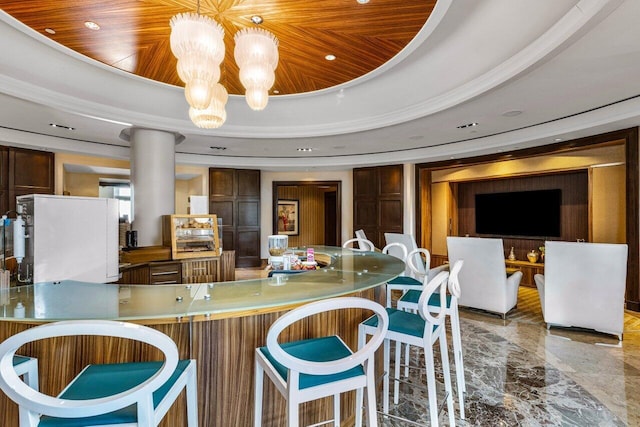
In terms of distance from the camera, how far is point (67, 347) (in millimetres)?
1413

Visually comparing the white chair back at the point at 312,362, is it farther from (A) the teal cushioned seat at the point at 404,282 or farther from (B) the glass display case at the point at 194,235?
(B) the glass display case at the point at 194,235

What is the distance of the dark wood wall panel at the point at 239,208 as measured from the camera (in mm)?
7578

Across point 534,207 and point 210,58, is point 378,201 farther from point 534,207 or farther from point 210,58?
point 210,58

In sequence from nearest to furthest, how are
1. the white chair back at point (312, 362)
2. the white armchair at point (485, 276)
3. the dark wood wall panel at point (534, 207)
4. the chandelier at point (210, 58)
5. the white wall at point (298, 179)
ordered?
the white chair back at point (312, 362)
the chandelier at point (210, 58)
the white armchair at point (485, 276)
the dark wood wall panel at point (534, 207)
the white wall at point (298, 179)

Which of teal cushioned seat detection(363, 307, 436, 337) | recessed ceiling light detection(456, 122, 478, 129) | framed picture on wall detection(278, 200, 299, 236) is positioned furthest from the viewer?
framed picture on wall detection(278, 200, 299, 236)

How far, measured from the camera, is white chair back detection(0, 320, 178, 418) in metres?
0.95

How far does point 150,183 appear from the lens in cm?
443

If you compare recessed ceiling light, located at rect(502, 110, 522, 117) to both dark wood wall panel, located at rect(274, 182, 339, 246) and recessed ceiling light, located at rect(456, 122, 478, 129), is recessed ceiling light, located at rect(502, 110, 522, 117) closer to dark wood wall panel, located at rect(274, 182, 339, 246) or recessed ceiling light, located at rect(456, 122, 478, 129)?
recessed ceiling light, located at rect(456, 122, 478, 129)

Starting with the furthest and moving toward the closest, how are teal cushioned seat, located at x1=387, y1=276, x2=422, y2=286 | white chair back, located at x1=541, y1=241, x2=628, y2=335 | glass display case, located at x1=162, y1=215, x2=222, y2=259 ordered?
1. glass display case, located at x1=162, y1=215, x2=222, y2=259
2. white chair back, located at x1=541, y1=241, x2=628, y2=335
3. teal cushioned seat, located at x1=387, y1=276, x2=422, y2=286

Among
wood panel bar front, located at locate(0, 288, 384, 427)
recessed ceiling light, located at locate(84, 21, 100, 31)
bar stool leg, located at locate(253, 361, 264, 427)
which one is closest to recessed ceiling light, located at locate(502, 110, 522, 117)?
wood panel bar front, located at locate(0, 288, 384, 427)

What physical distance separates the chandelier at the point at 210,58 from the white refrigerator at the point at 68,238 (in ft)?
4.02

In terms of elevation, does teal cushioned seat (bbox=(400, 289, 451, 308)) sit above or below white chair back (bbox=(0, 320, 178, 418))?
below

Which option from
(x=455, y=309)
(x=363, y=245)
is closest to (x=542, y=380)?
(x=455, y=309)

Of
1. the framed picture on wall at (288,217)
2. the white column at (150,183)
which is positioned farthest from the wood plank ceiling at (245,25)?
the framed picture on wall at (288,217)
